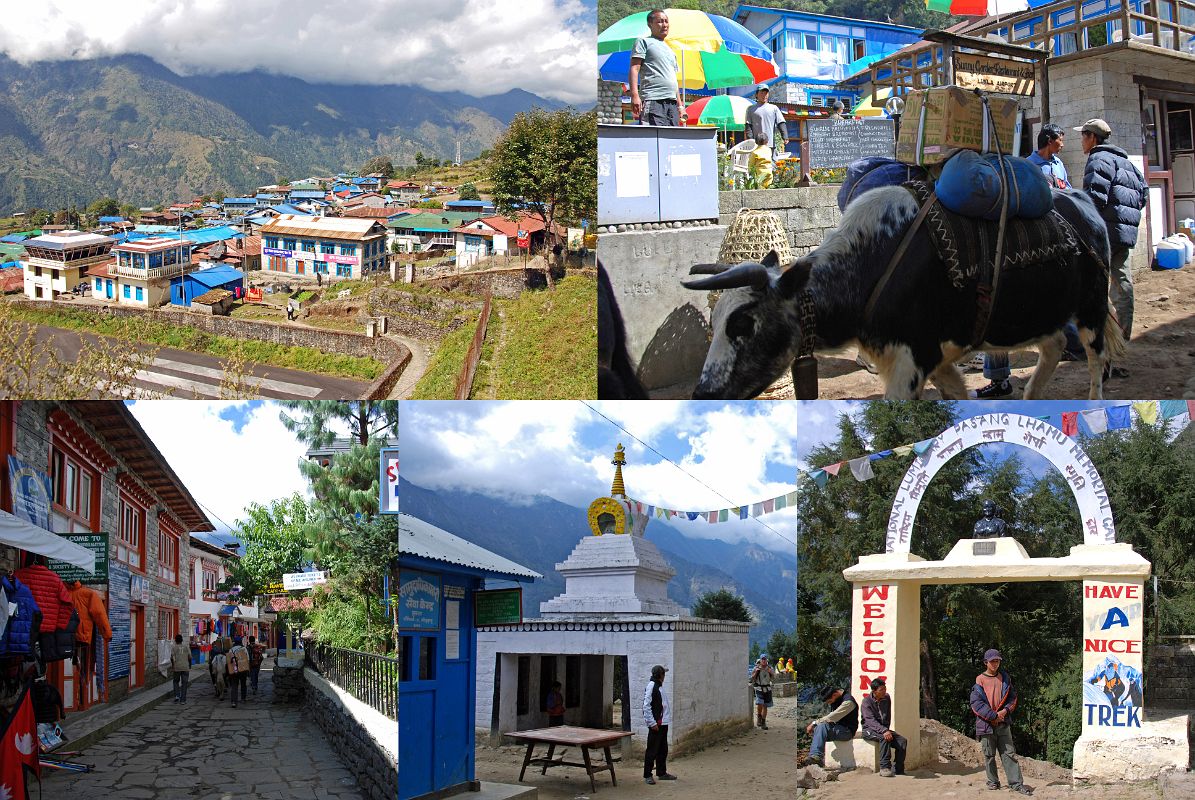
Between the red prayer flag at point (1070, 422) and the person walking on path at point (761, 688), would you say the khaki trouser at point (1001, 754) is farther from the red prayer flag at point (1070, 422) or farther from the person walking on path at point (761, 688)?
the person walking on path at point (761, 688)

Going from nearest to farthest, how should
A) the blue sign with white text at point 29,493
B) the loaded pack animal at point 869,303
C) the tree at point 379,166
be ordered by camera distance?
the blue sign with white text at point 29,493 → the loaded pack animal at point 869,303 → the tree at point 379,166

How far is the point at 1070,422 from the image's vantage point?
661 cm

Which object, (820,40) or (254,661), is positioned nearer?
(254,661)

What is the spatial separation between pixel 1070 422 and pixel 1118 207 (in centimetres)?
219

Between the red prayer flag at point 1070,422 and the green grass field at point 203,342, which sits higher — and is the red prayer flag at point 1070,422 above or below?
below

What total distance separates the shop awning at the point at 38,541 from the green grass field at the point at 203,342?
313 cm

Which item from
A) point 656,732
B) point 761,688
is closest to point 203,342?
point 656,732

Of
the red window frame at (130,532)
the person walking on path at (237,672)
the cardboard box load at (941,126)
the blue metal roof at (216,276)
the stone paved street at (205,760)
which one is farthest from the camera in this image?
the blue metal roof at (216,276)

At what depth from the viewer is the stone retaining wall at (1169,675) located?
9.55 m

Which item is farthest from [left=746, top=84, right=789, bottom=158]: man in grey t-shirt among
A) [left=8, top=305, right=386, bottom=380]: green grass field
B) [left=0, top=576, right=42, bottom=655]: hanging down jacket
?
[left=0, top=576, right=42, bottom=655]: hanging down jacket

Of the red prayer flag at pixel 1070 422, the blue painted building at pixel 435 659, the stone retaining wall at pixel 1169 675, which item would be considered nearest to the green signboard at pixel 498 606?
the blue painted building at pixel 435 659

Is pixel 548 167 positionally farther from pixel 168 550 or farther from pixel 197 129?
pixel 168 550

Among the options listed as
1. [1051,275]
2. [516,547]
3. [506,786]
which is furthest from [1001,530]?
[516,547]

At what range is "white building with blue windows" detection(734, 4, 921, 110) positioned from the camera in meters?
13.8
